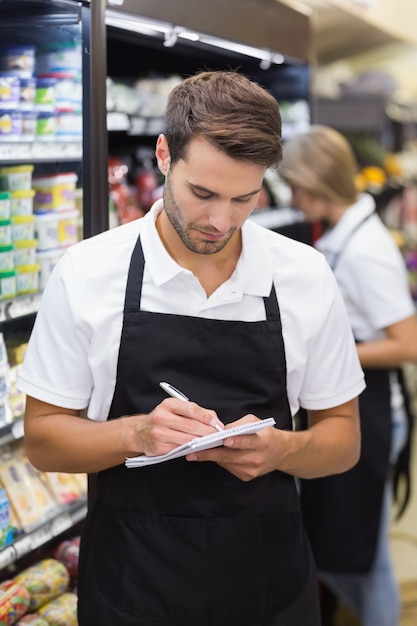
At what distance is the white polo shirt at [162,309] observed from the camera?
169 cm

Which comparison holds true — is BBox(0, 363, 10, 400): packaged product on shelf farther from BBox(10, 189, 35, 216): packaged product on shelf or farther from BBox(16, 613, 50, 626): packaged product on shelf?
BBox(16, 613, 50, 626): packaged product on shelf

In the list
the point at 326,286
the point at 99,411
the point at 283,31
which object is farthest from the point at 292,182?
the point at 99,411

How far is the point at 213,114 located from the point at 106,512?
2.72 ft

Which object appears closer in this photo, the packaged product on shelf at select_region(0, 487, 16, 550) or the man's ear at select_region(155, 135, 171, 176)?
the man's ear at select_region(155, 135, 171, 176)

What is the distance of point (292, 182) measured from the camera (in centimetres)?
322

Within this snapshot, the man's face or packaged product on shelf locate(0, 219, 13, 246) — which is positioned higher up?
the man's face

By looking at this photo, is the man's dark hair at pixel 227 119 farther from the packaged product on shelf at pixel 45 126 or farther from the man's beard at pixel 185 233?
the packaged product on shelf at pixel 45 126

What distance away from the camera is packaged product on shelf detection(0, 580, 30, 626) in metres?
2.15

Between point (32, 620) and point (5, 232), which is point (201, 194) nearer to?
point (5, 232)

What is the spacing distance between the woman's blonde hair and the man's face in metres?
1.53

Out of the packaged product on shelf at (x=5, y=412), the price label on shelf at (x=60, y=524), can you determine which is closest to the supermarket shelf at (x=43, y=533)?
the price label on shelf at (x=60, y=524)

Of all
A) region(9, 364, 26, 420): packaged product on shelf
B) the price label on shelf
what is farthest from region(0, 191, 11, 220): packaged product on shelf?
the price label on shelf

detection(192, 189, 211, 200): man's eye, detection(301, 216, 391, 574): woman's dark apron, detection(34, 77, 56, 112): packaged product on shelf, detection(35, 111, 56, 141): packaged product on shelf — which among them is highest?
detection(34, 77, 56, 112): packaged product on shelf

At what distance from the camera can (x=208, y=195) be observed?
1.60m
